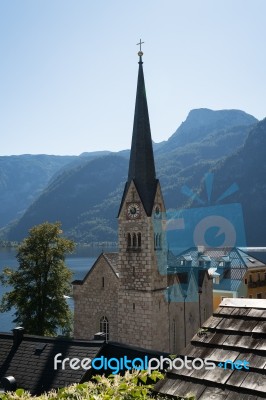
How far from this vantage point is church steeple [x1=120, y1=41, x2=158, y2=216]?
29.3 m

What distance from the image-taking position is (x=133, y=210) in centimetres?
2922

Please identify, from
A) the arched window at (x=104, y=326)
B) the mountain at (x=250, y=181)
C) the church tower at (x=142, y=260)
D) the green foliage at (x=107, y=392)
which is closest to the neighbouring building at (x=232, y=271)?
the arched window at (x=104, y=326)

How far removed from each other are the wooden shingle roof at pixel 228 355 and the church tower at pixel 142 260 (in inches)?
914

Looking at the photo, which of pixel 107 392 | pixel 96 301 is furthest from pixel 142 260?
pixel 107 392

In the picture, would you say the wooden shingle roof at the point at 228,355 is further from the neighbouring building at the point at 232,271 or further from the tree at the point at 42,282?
the neighbouring building at the point at 232,271

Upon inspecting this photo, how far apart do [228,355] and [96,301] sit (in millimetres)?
27584

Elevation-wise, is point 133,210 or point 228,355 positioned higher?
point 133,210

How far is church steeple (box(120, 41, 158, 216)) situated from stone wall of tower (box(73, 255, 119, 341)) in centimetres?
601

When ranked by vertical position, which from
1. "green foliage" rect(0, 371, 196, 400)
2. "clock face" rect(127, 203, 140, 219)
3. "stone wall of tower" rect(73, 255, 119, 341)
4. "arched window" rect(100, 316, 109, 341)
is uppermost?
"clock face" rect(127, 203, 140, 219)

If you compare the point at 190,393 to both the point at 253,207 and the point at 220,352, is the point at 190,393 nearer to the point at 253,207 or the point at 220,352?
the point at 220,352

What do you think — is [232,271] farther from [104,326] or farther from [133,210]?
[133,210]

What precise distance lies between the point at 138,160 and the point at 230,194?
159627 millimetres

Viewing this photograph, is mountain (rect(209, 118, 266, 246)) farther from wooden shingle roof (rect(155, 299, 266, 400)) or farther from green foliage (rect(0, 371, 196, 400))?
green foliage (rect(0, 371, 196, 400))

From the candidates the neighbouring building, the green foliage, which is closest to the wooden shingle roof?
the green foliage
